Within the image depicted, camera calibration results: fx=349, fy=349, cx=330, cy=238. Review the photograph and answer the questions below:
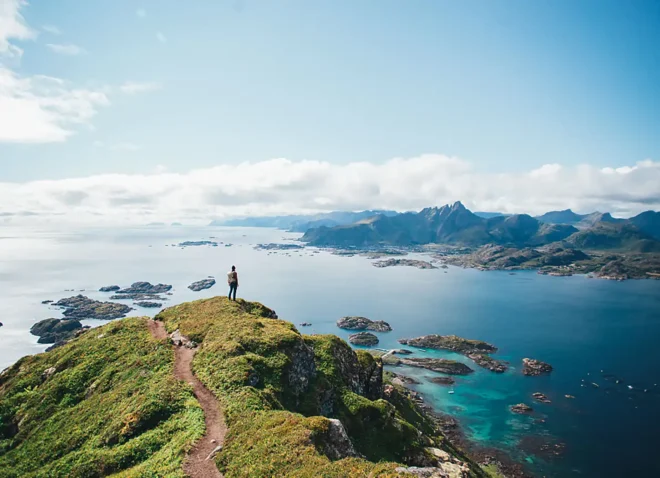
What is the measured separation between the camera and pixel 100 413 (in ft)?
89.7

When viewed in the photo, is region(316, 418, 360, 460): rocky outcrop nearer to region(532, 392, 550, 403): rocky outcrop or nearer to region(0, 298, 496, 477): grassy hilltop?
region(0, 298, 496, 477): grassy hilltop

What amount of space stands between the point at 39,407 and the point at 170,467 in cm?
2097

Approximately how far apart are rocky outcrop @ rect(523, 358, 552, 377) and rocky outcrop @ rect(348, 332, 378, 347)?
6781cm

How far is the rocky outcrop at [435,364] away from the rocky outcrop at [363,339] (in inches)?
785

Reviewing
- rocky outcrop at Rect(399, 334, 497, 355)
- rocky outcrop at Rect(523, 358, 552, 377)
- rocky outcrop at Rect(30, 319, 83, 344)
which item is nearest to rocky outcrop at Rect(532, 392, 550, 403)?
rocky outcrop at Rect(523, 358, 552, 377)

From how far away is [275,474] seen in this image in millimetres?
17969

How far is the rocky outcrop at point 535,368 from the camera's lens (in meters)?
143

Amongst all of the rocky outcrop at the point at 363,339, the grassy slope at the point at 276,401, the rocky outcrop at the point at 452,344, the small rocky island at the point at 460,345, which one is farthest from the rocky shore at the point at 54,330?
the small rocky island at the point at 460,345

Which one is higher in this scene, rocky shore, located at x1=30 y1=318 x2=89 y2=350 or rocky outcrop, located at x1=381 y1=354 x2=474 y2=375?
rocky shore, located at x1=30 y1=318 x2=89 y2=350

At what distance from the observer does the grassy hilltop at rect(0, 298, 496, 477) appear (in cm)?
2027

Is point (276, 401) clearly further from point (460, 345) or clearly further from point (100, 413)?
point (460, 345)

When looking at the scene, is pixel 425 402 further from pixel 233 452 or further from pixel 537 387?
pixel 233 452

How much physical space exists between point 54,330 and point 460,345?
19747 centimetres

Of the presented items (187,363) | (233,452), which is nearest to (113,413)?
(187,363)
